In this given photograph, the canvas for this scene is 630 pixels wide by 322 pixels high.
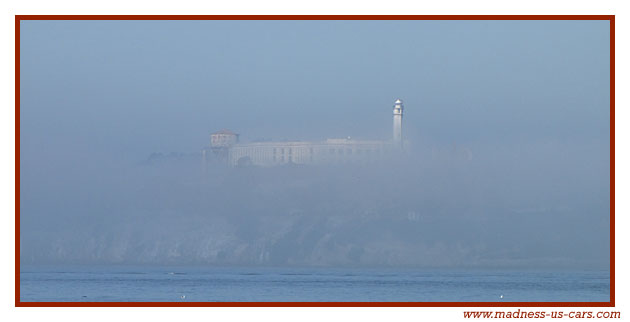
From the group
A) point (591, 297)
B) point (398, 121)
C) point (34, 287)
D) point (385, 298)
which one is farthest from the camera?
point (398, 121)

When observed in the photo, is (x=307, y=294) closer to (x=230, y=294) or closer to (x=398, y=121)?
(x=230, y=294)

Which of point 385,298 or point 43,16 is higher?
point 43,16

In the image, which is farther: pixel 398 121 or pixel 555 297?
pixel 398 121
